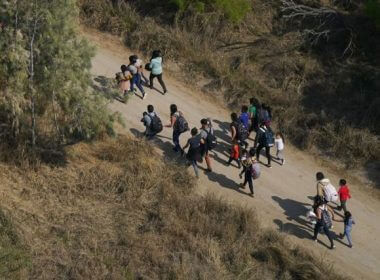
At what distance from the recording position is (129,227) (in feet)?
Answer: 53.1

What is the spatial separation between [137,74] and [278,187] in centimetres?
581

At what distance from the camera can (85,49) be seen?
15859 mm

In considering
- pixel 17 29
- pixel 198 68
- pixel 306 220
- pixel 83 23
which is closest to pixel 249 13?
pixel 198 68

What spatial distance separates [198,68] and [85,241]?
9128 millimetres

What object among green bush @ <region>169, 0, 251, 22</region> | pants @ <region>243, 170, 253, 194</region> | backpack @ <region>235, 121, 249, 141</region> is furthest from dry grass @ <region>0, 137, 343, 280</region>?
green bush @ <region>169, 0, 251, 22</region>

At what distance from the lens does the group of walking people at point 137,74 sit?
2012 cm

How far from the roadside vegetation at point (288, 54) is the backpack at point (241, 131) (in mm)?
2271

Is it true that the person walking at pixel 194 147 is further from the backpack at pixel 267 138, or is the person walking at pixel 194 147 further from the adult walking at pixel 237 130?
the backpack at pixel 267 138

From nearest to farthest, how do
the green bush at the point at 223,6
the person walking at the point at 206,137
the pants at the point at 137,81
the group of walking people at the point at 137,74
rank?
1. the person walking at the point at 206,137
2. the group of walking people at the point at 137,74
3. the pants at the point at 137,81
4. the green bush at the point at 223,6

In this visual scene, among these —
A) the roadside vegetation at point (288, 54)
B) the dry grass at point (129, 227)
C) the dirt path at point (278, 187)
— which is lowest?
the dry grass at point (129, 227)

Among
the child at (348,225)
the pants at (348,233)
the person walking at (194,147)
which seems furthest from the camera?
the person walking at (194,147)

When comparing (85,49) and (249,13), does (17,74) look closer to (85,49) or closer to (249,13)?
(85,49)

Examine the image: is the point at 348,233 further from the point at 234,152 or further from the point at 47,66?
the point at 47,66

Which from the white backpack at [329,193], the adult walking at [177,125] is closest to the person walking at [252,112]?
the adult walking at [177,125]
